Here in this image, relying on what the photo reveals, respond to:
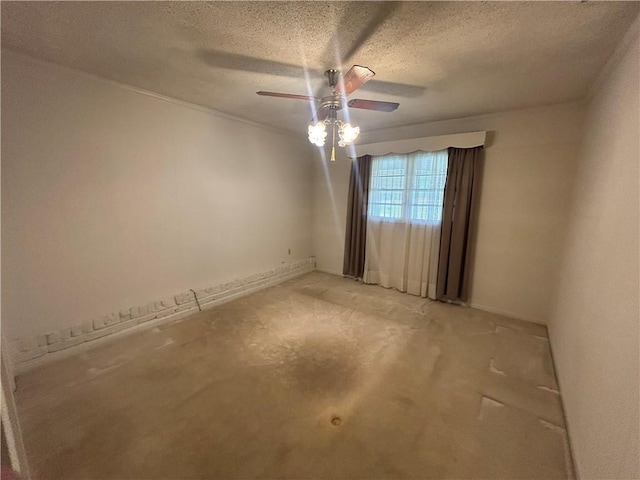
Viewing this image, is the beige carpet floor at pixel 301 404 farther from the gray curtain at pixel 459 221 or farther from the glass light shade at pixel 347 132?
the glass light shade at pixel 347 132

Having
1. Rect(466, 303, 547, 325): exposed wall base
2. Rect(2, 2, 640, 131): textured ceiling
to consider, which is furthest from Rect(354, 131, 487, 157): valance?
Rect(466, 303, 547, 325): exposed wall base

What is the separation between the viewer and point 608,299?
51.9 inches

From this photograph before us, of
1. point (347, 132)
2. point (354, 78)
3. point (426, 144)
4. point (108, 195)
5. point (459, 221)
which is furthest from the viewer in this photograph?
point (426, 144)

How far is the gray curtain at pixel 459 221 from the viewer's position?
325 centimetres

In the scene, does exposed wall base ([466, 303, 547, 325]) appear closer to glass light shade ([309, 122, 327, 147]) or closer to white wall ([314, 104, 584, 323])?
white wall ([314, 104, 584, 323])

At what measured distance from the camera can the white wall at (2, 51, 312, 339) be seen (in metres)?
2.02

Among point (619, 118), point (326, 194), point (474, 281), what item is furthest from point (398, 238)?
point (619, 118)

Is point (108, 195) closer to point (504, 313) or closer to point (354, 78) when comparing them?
point (354, 78)

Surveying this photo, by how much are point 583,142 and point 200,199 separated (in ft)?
13.3

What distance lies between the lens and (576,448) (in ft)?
4.77

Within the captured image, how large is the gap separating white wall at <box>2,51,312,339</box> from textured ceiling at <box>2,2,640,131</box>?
290 millimetres

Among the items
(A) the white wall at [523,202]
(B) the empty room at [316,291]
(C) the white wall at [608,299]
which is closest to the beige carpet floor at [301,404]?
(B) the empty room at [316,291]

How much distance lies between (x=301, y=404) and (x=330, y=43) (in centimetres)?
242

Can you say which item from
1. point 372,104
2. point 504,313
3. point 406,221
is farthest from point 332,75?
point 504,313
